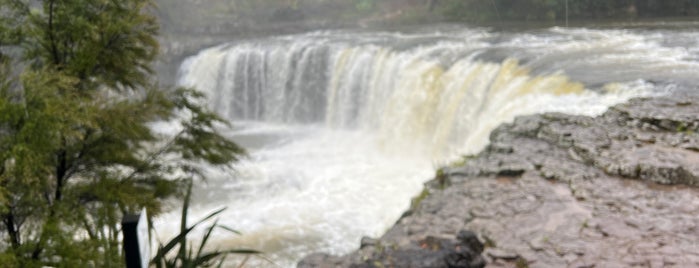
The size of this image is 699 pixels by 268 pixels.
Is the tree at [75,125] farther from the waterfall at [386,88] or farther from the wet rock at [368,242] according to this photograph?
the waterfall at [386,88]

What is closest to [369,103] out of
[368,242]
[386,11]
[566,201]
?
[566,201]

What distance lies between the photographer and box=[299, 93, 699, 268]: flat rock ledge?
4820mm

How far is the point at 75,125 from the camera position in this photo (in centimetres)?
652

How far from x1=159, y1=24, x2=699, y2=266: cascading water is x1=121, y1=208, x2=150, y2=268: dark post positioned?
6.98 m

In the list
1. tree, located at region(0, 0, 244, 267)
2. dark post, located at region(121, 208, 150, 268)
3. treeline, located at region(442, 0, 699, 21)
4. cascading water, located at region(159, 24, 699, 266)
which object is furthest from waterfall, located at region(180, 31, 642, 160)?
dark post, located at region(121, 208, 150, 268)

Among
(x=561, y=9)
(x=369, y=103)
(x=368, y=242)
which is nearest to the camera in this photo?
(x=368, y=242)

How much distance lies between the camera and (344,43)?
1869 centimetres

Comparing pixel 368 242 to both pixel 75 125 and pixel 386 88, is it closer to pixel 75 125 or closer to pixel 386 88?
pixel 75 125

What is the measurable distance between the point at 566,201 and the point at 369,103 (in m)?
10.2

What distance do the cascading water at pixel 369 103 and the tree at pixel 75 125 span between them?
68.8 inches

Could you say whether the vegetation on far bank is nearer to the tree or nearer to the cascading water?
the cascading water

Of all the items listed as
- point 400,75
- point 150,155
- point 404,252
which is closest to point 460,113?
point 400,75

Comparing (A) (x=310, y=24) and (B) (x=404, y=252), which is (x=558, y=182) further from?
(A) (x=310, y=24)

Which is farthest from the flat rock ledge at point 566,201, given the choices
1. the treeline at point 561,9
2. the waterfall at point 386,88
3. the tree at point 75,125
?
the treeline at point 561,9
